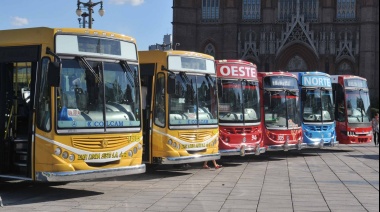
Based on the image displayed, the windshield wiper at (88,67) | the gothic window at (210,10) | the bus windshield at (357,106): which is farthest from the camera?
the gothic window at (210,10)

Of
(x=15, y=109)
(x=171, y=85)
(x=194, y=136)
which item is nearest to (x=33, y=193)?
(x=15, y=109)

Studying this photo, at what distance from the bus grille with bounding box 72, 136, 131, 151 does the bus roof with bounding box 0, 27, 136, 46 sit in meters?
1.74

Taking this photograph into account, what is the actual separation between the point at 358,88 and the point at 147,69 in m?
12.4

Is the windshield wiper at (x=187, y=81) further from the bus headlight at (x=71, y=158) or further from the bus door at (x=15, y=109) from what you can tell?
the bus headlight at (x=71, y=158)

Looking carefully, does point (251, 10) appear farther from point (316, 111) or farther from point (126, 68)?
point (126, 68)

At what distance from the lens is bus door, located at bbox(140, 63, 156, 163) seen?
13.3 m

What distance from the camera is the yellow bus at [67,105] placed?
32.1 feet

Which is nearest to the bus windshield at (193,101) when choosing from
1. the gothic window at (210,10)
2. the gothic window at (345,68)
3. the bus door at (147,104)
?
the bus door at (147,104)

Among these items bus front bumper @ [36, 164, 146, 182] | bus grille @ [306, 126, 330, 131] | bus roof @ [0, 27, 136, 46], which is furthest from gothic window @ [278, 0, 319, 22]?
bus front bumper @ [36, 164, 146, 182]

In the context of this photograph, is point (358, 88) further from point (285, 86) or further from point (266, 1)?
point (266, 1)

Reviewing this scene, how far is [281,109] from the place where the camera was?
1916cm

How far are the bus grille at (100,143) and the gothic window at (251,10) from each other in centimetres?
4807

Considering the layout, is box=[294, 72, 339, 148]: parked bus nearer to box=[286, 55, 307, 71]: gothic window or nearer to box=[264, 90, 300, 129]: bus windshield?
box=[264, 90, 300, 129]: bus windshield

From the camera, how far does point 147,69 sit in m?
13.6
